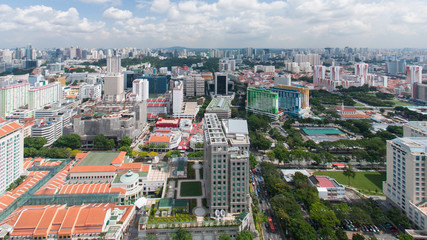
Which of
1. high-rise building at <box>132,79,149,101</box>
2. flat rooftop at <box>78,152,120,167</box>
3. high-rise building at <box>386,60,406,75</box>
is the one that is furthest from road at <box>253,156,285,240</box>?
high-rise building at <box>386,60,406,75</box>

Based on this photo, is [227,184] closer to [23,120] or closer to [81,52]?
[23,120]

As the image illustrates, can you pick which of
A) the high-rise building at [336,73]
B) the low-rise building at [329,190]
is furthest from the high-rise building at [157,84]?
the high-rise building at [336,73]

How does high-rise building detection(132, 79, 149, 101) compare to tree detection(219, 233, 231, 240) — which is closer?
tree detection(219, 233, 231, 240)

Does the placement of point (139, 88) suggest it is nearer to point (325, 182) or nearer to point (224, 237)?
point (325, 182)

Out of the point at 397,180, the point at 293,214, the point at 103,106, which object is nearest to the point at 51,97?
the point at 103,106

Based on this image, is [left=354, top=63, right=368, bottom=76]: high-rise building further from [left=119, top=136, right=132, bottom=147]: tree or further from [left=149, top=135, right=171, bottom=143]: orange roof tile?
[left=119, top=136, right=132, bottom=147]: tree
